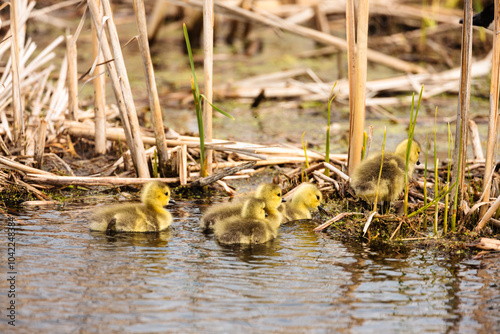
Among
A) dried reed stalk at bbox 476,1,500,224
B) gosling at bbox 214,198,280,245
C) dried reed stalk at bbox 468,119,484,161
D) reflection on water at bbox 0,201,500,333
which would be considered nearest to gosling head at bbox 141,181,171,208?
reflection on water at bbox 0,201,500,333

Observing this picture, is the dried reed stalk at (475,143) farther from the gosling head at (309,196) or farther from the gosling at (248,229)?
the gosling at (248,229)

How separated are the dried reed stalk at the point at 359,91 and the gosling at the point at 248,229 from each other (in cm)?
111

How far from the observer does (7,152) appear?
18.3 ft

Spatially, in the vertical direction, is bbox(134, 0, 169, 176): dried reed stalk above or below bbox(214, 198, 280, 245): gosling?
above

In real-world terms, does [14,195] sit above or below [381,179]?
below

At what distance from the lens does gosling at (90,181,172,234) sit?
4.38 meters

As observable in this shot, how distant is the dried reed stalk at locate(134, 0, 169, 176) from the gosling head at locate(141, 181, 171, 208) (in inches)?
31.9

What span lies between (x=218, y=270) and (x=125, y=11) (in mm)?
10621

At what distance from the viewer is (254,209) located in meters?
4.45

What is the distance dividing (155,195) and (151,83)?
101cm

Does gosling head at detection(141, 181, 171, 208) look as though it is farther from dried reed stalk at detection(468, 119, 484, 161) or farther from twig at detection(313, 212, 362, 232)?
dried reed stalk at detection(468, 119, 484, 161)

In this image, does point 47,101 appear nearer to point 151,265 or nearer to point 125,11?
point 151,265

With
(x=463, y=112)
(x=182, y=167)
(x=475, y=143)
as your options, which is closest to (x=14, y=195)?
(x=182, y=167)

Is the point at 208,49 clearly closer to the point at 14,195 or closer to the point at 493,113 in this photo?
the point at 14,195
